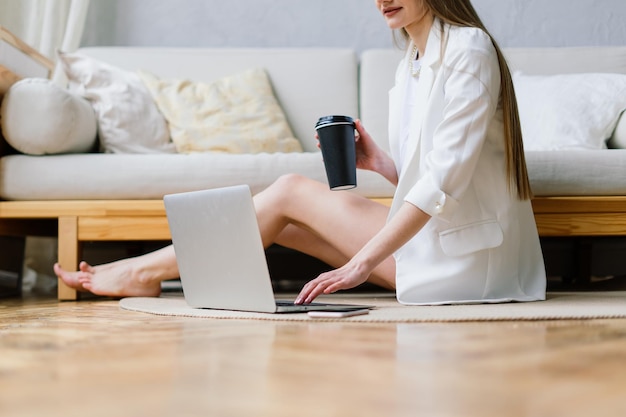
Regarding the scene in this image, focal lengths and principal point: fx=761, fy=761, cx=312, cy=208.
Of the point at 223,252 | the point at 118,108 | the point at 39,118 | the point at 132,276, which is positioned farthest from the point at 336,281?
the point at 118,108

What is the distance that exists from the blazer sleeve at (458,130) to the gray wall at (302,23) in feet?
5.06

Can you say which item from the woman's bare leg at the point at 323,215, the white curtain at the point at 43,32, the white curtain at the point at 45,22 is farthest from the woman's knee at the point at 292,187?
the white curtain at the point at 45,22

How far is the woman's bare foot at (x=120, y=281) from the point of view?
1.74 meters

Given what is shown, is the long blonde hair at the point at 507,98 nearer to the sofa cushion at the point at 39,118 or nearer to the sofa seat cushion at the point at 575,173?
the sofa seat cushion at the point at 575,173

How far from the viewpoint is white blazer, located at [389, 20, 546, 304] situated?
4.37 feet

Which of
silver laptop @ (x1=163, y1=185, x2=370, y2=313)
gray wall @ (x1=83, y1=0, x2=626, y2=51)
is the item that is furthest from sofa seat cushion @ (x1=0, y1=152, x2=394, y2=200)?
gray wall @ (x1=83, y1=0, x2=626, y2=51)

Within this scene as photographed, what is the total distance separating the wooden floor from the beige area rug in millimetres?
60

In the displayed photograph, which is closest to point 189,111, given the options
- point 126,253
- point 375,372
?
point 126,253

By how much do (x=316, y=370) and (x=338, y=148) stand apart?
744 mm

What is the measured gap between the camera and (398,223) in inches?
51.7

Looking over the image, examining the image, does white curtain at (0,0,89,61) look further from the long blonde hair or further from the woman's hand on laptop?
the woman's hand on laptop

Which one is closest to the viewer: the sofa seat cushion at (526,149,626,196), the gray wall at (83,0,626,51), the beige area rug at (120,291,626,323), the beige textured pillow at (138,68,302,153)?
the beige area rug at (120,291,626,323)

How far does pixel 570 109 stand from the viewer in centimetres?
220

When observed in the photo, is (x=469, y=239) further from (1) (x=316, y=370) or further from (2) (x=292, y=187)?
(1) (x=316, y=370)
